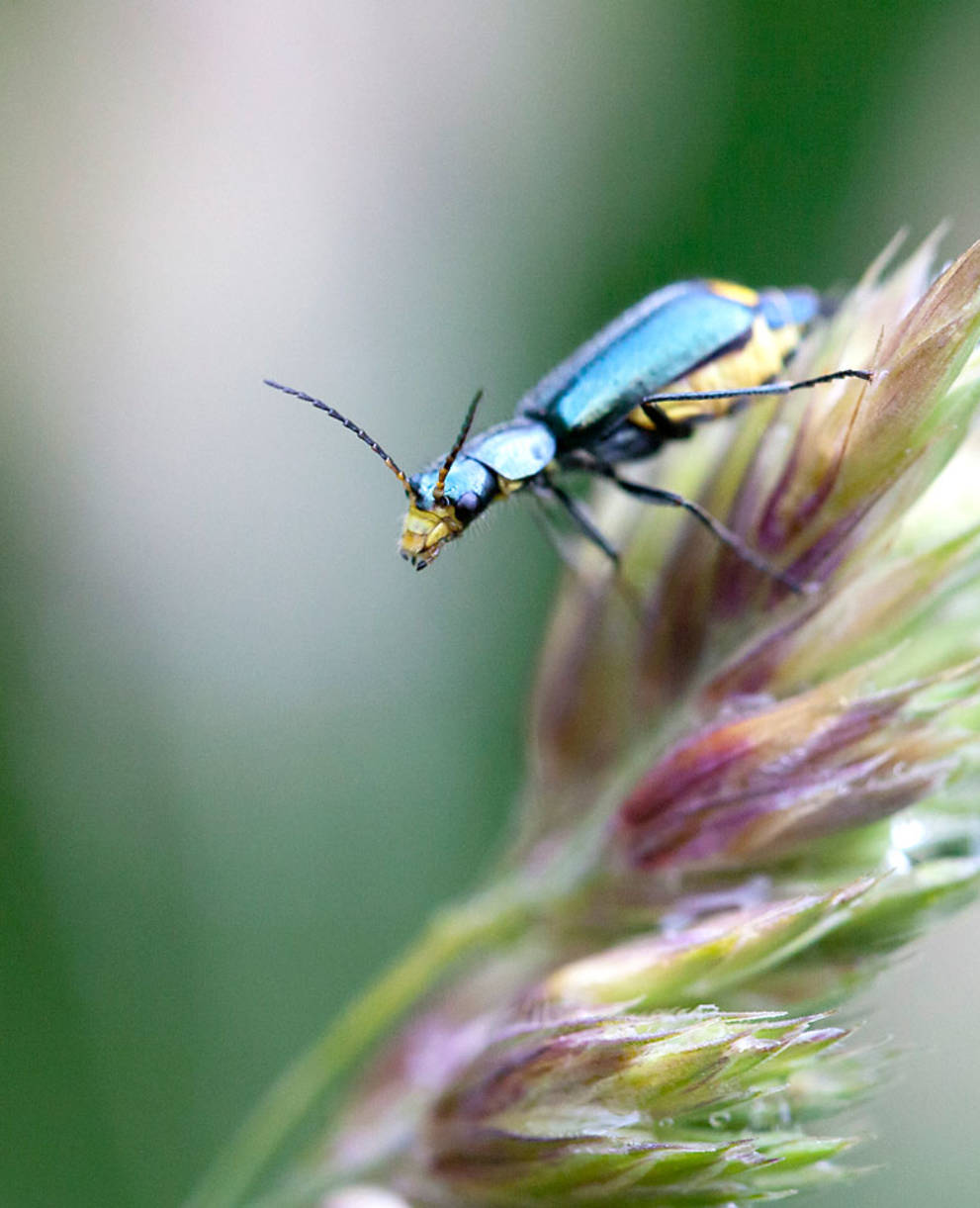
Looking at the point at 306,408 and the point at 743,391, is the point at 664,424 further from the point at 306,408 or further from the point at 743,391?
the point at 306,408

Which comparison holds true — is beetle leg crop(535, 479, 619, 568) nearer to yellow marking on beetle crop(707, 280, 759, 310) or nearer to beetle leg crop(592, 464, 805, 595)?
beetle leg crop(592, 464, 805, 595)

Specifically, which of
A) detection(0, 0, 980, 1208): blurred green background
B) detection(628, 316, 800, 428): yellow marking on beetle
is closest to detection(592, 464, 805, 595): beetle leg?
detection(628, 316, 800, 428): yellow marking on beetle

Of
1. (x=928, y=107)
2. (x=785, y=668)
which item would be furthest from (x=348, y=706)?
(x=928, y=107)

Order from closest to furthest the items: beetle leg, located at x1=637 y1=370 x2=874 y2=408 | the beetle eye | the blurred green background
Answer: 1. beetle leg, located at x1=637 y1=370 x2=874 y2=408
2. the beetle eye
3. the blurred green background

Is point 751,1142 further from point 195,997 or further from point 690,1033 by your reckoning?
point 195,997

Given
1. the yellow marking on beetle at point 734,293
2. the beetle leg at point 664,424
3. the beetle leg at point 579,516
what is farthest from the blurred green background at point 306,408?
the yellow marking on beetle at point 734,293
